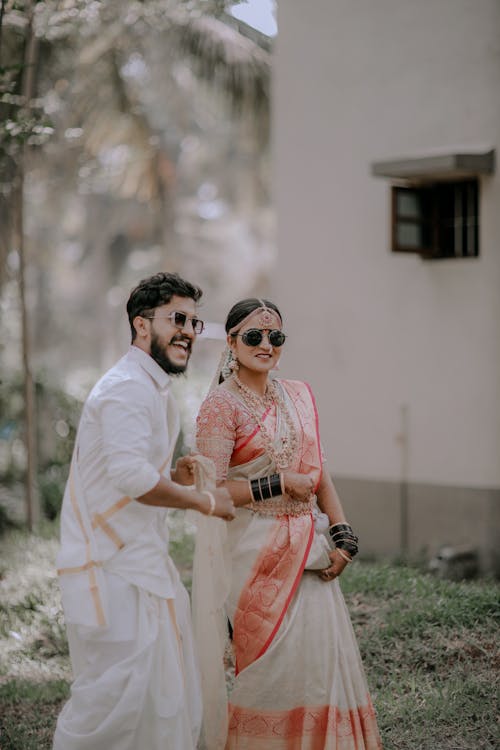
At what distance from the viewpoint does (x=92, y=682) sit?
3668mm

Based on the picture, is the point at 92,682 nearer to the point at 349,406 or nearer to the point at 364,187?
the point at 349,406

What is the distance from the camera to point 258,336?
4.31 m

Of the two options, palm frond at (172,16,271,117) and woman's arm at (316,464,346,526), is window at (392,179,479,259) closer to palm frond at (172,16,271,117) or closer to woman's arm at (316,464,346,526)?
woman's arm at (316,464,346,526)

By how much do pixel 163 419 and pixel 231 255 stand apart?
36.7m

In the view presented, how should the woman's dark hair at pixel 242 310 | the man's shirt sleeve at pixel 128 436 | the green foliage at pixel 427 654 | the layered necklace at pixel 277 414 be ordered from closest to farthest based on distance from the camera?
the man's shirt sleeve at pixel 128 436
the layered necklace at pixel 277 414
the woman's dark hair at pixel 242 310
the green foliage at pixel 427 654

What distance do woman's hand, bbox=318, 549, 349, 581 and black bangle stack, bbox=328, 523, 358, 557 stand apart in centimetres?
5

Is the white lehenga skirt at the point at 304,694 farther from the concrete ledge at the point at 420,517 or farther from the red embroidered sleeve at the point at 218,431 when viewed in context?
the concrete ledge at the point at 420,517

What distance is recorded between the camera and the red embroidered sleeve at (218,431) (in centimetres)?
418

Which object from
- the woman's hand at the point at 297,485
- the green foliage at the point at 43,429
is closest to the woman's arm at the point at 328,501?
the woman's hand at the point at 297,485

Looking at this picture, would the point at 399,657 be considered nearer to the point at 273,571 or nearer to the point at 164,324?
the point at 273,571

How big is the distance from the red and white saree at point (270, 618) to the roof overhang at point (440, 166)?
14.2ft

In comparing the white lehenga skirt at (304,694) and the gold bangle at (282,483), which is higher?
the gold bangle at (282,483)

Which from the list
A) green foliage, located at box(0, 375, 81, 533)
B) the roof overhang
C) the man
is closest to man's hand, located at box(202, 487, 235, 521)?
the man

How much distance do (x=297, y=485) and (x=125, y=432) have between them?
0.90 meters
